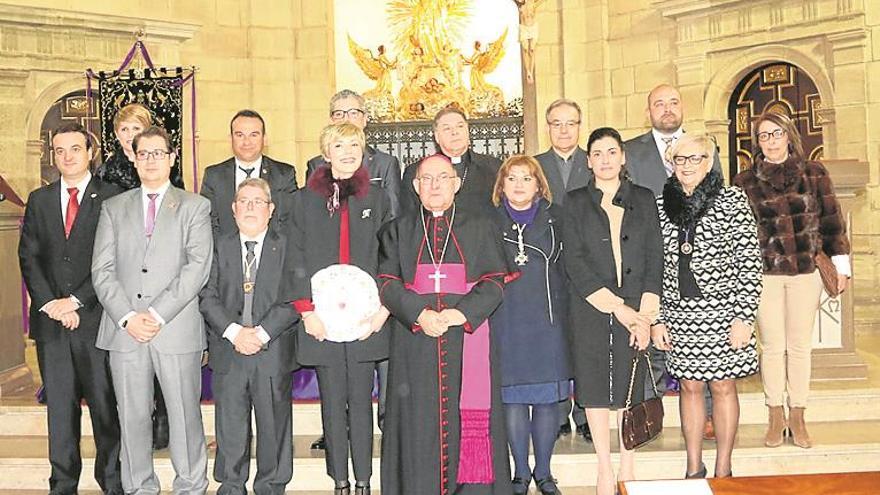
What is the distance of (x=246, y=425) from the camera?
4453mm

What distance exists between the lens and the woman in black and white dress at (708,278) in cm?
432

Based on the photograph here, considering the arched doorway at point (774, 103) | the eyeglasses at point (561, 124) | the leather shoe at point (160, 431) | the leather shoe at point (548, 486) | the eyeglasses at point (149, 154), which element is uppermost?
the arched doorway at point (774, 103)

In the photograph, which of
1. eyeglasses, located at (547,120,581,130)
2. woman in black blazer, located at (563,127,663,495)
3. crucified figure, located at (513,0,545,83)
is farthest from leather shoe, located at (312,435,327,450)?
crucified figure, located at (513,0,545,83)

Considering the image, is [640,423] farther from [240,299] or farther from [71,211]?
[71,211]

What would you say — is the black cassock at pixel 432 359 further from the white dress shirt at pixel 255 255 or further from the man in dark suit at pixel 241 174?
the man in dark suit at pixel 241 174

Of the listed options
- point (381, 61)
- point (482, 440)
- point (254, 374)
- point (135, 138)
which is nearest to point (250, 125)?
point (135, 138)

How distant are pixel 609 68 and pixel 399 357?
21.8 feet

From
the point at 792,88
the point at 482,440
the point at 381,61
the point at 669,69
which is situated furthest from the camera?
the point at 381,61

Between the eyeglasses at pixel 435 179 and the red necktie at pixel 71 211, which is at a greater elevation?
the eyeglasses at pixel 435 179

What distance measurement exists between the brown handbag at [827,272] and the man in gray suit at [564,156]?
→ 1339mm

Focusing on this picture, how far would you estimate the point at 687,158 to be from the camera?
4.35 m

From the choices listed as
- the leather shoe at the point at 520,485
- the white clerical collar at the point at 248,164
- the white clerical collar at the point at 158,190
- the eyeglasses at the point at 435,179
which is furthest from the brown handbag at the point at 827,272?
the white clerical collar at the point at 158,190

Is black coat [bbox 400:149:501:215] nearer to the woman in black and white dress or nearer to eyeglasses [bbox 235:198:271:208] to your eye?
eyeglasses [bbox 235:198:271:208]

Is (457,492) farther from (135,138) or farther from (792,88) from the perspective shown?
(792,88)
